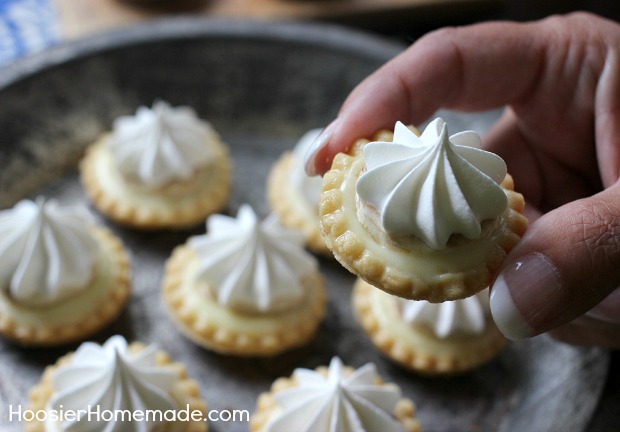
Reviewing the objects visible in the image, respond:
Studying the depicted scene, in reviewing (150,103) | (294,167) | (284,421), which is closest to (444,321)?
(284,421)

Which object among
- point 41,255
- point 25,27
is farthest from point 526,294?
point 25,27

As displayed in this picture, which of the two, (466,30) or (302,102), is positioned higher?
(466,30)

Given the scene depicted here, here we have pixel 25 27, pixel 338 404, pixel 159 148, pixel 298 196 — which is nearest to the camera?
pixel 338 404

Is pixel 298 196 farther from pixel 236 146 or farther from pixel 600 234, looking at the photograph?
pixel 600 234

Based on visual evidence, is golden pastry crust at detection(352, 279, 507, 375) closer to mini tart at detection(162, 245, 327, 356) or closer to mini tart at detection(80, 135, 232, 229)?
mini tart at detection(162, 245, 327, 356)

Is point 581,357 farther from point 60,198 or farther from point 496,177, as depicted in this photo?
point 60,198

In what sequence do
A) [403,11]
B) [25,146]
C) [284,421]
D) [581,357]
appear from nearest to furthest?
[284,421], [581,357], [25,146], [403,11]
